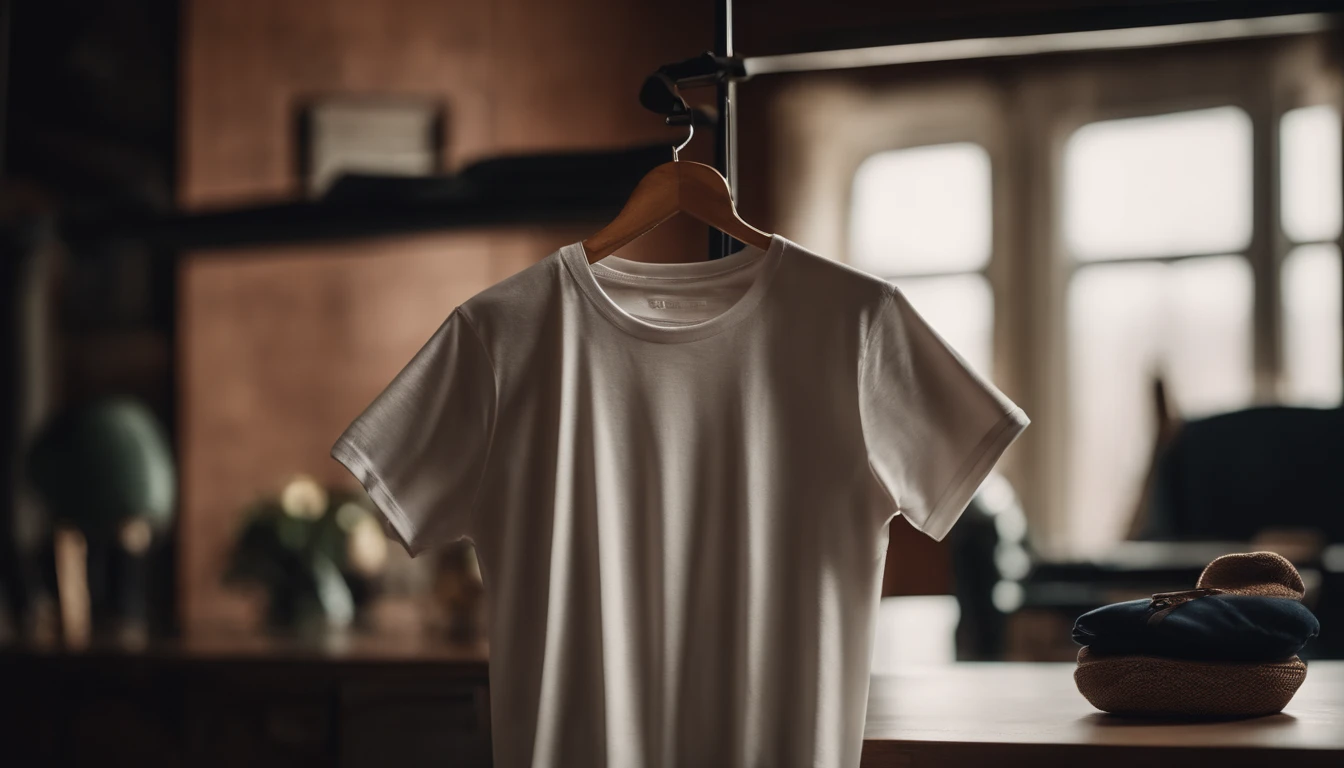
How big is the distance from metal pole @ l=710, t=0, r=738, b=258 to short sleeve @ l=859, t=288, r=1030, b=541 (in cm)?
23

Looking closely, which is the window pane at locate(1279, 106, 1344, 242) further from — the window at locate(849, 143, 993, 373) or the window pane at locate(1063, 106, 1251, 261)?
the window at locate(849, 143, 993, 373)

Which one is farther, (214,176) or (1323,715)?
(214,176)

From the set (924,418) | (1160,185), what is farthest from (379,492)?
(1160,185)

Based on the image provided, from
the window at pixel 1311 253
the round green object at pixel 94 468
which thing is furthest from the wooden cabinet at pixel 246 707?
the window at pixel 1311 253

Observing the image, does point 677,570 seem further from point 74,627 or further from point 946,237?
point 946,237

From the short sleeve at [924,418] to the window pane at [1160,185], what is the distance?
3.83m

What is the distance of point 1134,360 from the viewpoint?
171 inches

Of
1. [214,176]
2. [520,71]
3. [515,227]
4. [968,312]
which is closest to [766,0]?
[520,71]

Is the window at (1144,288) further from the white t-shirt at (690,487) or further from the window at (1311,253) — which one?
the white t-shirt at (690,487)

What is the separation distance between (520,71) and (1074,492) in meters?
2.84

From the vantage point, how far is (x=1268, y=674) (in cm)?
90

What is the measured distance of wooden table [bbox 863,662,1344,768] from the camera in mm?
799

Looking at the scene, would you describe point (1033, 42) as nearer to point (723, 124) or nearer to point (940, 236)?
point (723, 124)

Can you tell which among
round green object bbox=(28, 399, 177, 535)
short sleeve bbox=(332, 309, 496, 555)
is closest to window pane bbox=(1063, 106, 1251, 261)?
round green object bbox=(28, 399, 177, 535)
